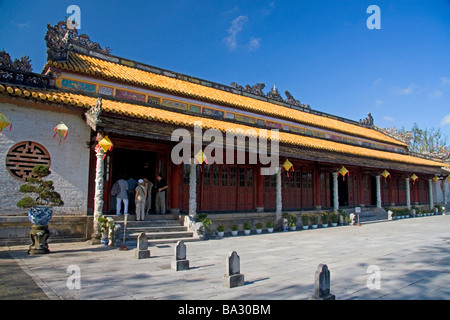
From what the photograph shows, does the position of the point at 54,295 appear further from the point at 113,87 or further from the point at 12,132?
the point at 113,87

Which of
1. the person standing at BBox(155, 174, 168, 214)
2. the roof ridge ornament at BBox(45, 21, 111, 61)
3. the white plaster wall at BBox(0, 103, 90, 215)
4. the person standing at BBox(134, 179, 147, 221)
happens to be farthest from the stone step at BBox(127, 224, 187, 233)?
the roof ridge ornament at BBox(45, 21, 111, 61)

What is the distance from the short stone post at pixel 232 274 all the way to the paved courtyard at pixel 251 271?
11 centimetres

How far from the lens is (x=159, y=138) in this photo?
9242mm

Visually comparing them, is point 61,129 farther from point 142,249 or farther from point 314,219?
point 314,219

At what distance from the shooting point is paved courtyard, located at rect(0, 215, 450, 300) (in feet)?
14.0

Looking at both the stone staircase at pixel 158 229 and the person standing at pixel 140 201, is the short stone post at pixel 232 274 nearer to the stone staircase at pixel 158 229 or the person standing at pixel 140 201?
the stone staircase at pixel 158 229

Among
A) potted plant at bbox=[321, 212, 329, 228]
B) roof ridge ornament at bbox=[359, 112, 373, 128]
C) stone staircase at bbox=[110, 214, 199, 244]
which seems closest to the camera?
stone staircase at bbox=[110, 214, 199, 244]

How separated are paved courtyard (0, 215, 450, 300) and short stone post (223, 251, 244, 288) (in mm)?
110

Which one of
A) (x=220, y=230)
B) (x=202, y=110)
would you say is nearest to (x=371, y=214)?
(x=220, y=230)

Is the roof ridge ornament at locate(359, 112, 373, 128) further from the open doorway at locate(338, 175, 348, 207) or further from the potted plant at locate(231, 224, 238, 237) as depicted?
the potted plant at locate(231, 224, 238, 237)

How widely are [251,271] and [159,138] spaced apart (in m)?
5.10

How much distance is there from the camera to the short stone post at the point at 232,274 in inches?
180

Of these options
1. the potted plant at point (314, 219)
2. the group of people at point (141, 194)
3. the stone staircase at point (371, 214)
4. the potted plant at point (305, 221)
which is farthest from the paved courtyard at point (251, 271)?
the stone staircase at point (371, 214)
